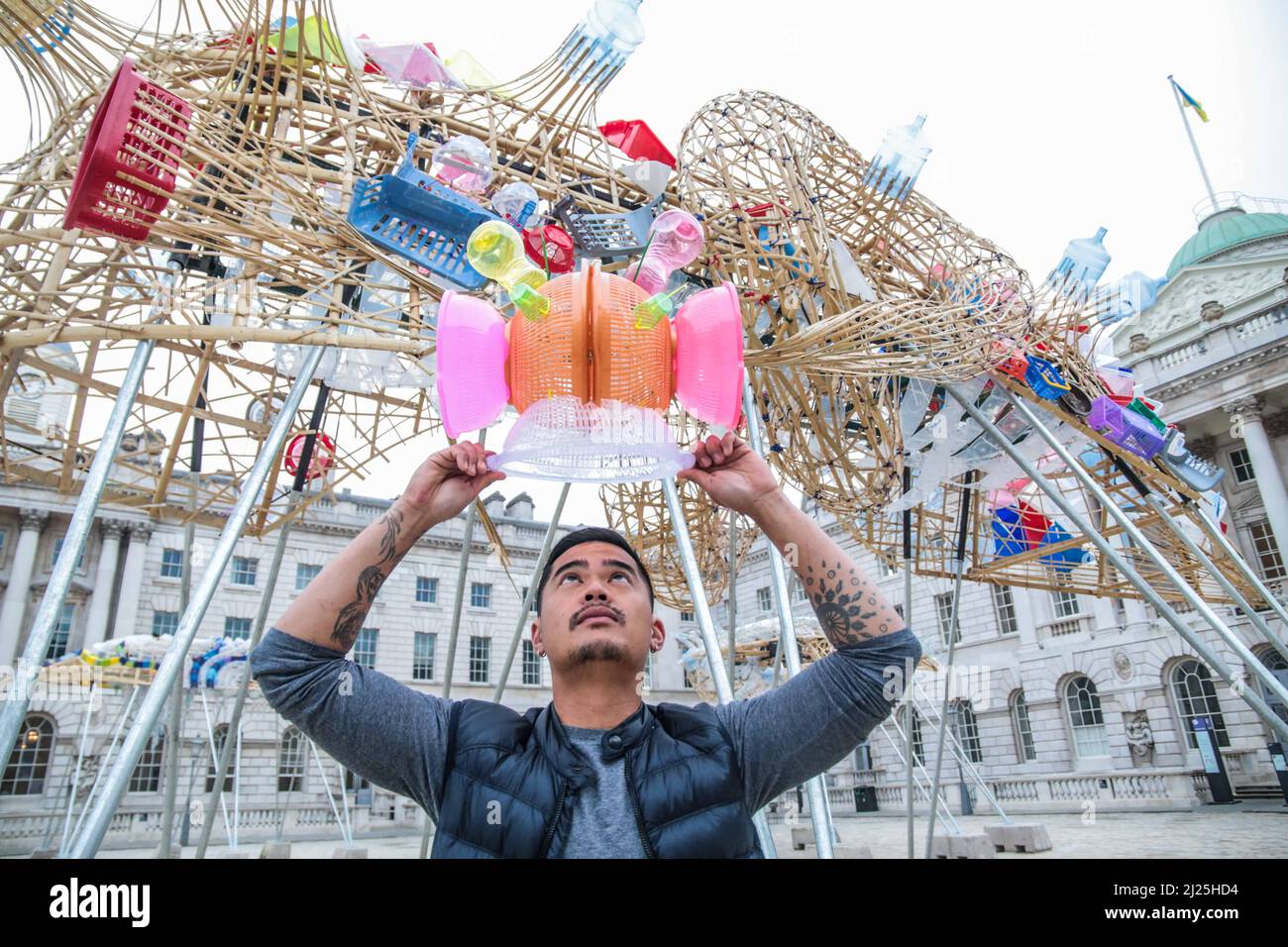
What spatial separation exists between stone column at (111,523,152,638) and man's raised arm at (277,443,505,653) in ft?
116

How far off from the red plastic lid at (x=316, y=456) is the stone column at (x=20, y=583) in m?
29.3

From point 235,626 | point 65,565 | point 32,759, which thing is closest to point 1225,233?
point 65,565

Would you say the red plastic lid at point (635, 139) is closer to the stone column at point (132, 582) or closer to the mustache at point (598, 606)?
the mustache at point (598, 606)

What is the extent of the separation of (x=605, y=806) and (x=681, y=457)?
34.5 inches

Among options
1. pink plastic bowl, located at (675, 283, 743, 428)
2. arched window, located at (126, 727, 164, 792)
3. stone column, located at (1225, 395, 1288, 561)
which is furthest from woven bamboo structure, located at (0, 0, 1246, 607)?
arched window, located at (126, 727, 164, 792)

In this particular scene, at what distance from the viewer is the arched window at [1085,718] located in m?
27.1

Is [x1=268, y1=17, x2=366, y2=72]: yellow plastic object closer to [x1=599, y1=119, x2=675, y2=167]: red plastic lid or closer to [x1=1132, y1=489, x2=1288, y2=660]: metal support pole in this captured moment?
[x1=599, y1=119, x2=675, y2=167]: red plastic lid

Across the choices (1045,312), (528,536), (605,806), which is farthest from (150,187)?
(528,536)

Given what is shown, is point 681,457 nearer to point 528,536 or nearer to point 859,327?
point 859,327

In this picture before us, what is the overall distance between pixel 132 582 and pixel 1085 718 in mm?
37782

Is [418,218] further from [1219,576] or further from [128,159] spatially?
[1219,576]

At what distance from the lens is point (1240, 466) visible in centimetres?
2673

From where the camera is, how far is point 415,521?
191 centimetres

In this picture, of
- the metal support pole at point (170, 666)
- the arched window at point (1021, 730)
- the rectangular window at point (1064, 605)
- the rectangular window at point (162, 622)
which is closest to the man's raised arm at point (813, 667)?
the metal support pole at point (170, 666)
